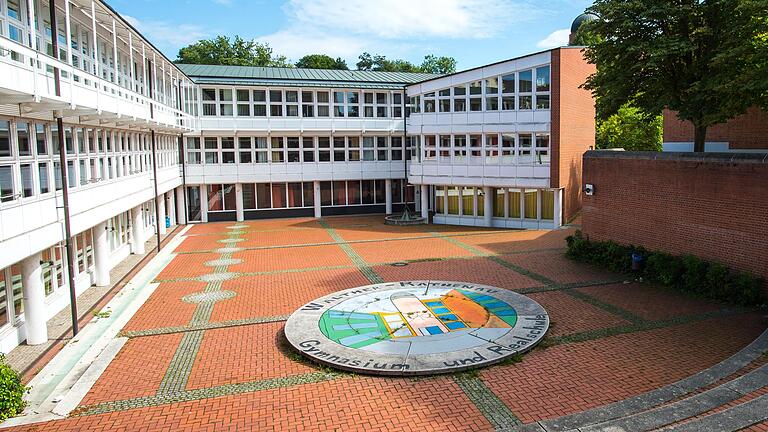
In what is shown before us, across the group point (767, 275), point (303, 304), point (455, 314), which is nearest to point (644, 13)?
point (767, 275)

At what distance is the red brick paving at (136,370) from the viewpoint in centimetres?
954

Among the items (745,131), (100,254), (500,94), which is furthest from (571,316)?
(500,94)

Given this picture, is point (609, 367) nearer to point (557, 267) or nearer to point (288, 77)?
point (557, 267)

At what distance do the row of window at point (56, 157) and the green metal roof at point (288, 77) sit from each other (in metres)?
9.03

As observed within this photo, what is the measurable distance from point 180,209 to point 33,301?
68.1 ft

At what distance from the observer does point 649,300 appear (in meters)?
14.0

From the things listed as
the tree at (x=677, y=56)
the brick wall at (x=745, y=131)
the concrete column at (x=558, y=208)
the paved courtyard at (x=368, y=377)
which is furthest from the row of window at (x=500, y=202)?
the tree at (x=677, y=56)

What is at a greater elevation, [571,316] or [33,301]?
[33,301]

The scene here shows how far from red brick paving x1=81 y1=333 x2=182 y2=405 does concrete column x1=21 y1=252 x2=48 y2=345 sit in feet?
6.16

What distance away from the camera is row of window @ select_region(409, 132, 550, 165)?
86.0 feet

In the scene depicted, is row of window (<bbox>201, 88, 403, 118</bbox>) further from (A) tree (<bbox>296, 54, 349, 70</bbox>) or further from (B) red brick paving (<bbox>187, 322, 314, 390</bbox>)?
(A) tree (<bbox>296, 54, 349, 70</bbox>)

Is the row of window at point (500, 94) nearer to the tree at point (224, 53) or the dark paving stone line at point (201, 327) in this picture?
the dark paving stone line at point (201, 327)

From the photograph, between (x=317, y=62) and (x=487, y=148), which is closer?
(x=487, y=148)


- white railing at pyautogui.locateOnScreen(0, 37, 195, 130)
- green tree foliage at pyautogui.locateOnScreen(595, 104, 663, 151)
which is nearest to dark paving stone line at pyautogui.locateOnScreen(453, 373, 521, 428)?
white railing at pyautogui.locateOnScreen(0, 37, 195, 130)
